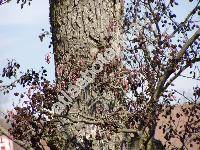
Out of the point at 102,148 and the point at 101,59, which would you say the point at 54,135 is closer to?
the point at 102,148

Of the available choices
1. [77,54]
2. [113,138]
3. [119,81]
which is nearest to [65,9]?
[77,54]

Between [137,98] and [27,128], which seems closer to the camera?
[27,128]

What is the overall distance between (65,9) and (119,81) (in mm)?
1110

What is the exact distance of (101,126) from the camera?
3643 millimetres

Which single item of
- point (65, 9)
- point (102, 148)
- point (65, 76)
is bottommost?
point (102, 148)

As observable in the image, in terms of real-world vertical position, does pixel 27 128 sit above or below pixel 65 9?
below

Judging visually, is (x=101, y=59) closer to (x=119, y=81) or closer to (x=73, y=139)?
(x=119, y=81)

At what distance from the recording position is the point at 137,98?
165 inches

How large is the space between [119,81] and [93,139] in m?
0.72

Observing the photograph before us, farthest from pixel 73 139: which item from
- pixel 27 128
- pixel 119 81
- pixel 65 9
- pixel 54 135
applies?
pixel 65 9

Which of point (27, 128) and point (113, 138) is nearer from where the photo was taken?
point (27, 128)

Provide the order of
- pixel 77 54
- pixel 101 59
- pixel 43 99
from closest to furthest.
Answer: pixel 43 99, pixel 101 59, pixel 77 54

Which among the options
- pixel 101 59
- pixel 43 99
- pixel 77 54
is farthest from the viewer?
pixel 77 54

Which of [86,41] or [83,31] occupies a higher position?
[83,31]
